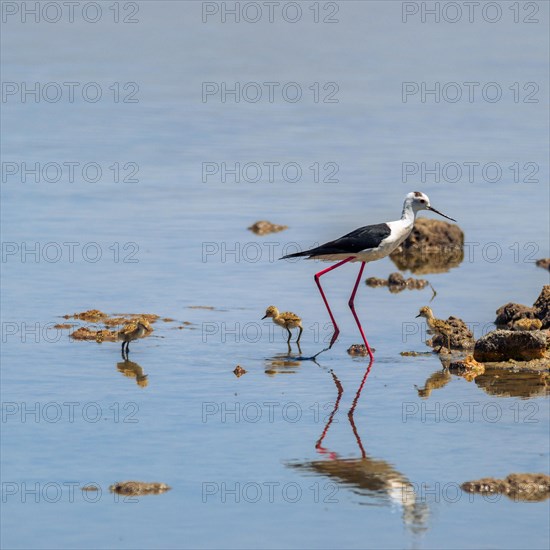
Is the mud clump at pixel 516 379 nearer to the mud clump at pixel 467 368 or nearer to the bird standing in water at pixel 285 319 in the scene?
the mud clump at pixel 467 368

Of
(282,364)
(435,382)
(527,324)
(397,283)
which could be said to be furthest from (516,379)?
(397,283)

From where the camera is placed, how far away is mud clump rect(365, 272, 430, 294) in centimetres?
1888

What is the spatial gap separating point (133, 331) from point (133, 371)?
601 mm

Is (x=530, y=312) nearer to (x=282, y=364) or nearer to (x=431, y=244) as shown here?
(x=282, y=364)

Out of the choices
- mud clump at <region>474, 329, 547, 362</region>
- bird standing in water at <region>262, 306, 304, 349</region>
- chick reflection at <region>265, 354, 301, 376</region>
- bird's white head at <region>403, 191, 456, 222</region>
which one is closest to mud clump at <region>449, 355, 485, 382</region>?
mud clump at <region>474, 329, 547, 362</region>

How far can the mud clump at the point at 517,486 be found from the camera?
10836mm

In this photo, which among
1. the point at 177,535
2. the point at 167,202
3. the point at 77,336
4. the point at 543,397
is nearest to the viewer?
the point at 177,535

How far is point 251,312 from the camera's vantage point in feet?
56.5

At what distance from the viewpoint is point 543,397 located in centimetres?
1366

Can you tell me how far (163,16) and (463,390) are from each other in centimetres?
3631

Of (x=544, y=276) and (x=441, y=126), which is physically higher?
(x=441, y=126)

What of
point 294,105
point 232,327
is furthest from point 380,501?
point 294,105

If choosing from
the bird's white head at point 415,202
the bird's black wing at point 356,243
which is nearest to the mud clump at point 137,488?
the bird's black wing at point 356,243

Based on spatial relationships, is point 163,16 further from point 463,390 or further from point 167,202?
point 463,390
